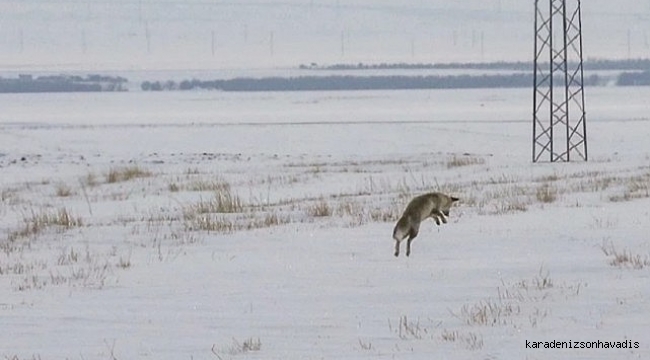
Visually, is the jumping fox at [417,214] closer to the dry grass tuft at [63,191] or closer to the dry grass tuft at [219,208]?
the dry grass tuft at [219,208]

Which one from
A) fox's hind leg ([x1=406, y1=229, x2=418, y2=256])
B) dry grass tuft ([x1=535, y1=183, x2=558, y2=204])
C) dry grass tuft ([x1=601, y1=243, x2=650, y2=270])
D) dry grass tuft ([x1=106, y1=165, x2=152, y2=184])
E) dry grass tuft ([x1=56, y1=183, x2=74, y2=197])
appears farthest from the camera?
dry grass tuft ([x1=106, y1=165, x2=152, y2=184])

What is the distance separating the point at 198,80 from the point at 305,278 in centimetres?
14950

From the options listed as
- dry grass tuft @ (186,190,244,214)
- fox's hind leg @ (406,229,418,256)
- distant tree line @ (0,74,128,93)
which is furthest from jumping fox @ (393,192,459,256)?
distant tree line @ (0,74,128,93)

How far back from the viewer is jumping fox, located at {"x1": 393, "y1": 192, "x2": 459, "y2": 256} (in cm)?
1241

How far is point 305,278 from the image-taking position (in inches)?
436

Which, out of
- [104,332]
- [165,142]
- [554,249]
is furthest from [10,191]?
[165,142]

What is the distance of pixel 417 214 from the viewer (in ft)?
42.1

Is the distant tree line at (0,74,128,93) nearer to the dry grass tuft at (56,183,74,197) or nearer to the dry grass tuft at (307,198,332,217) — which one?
the dry grass tuft at (56,183,74,197)

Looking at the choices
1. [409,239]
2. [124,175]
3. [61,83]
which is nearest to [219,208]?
[409,239]

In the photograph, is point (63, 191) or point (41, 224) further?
point (63, 191)

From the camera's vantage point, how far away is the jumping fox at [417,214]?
12414 mm

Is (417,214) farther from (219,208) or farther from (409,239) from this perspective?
(219,208)

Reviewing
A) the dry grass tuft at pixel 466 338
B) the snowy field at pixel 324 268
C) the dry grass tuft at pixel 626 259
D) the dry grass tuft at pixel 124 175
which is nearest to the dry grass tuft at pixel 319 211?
the snowy field at pixel 324 268

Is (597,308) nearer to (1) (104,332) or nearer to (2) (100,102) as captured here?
(1) (104,332)
